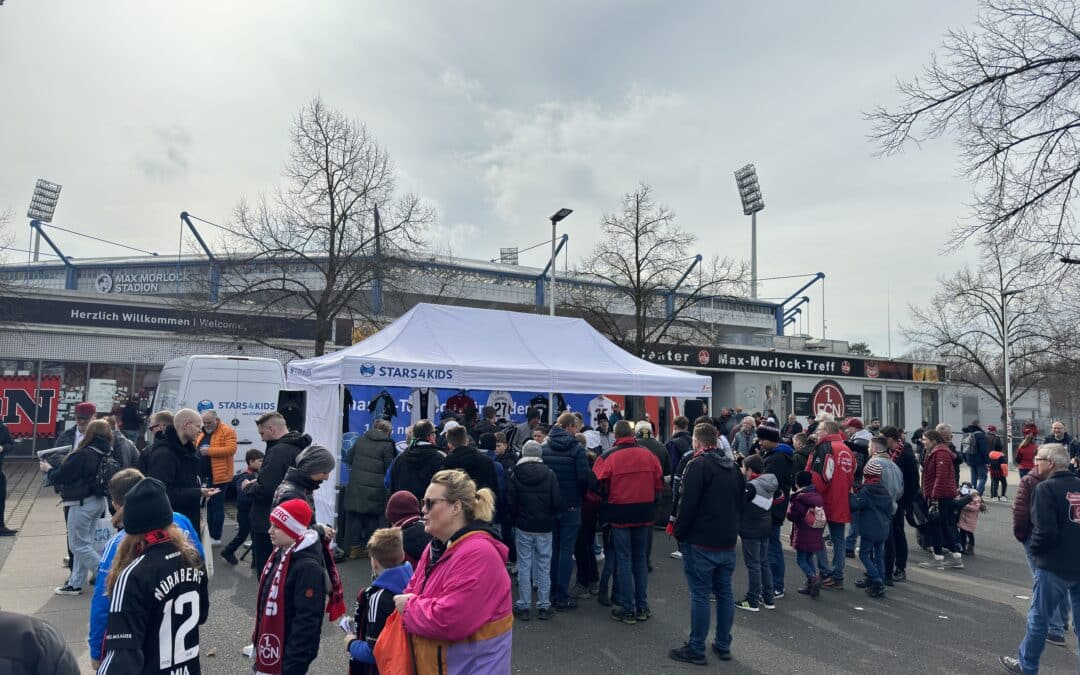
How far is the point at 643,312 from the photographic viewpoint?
68.0 feet

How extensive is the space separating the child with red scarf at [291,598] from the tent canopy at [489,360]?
19.0 feet

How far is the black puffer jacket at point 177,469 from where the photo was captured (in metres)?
6.27

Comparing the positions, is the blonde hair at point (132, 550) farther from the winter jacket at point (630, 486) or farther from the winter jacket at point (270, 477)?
the winter jacket at point (630, 486)

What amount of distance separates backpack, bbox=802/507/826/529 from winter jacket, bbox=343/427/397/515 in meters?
4.74

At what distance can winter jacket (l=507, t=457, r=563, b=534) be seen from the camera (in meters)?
6.48

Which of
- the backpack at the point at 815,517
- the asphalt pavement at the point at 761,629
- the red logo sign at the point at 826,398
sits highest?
the red logo sign at the point at 826,398

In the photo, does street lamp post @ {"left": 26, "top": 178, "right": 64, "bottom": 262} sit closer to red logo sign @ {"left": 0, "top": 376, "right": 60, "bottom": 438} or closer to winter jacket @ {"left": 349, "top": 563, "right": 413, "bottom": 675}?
red logo sign @ {"left": 0, "top": 376, "right": 60, "bottom": 438}

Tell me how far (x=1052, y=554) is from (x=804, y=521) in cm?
242

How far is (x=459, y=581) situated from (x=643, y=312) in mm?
18533

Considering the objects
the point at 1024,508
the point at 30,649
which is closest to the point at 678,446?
the point at 1024,508

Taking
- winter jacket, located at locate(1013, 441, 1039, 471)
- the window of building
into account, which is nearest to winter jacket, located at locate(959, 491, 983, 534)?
winter jacket, located at locate(1013, 441, 1039, 471)

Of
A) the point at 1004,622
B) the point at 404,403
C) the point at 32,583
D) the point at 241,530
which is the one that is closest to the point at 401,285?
the point at 404,403

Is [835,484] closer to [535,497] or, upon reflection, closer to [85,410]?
[535,497]

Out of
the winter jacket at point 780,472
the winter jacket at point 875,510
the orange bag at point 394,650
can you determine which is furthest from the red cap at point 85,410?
the winter jacket at point 875,510
